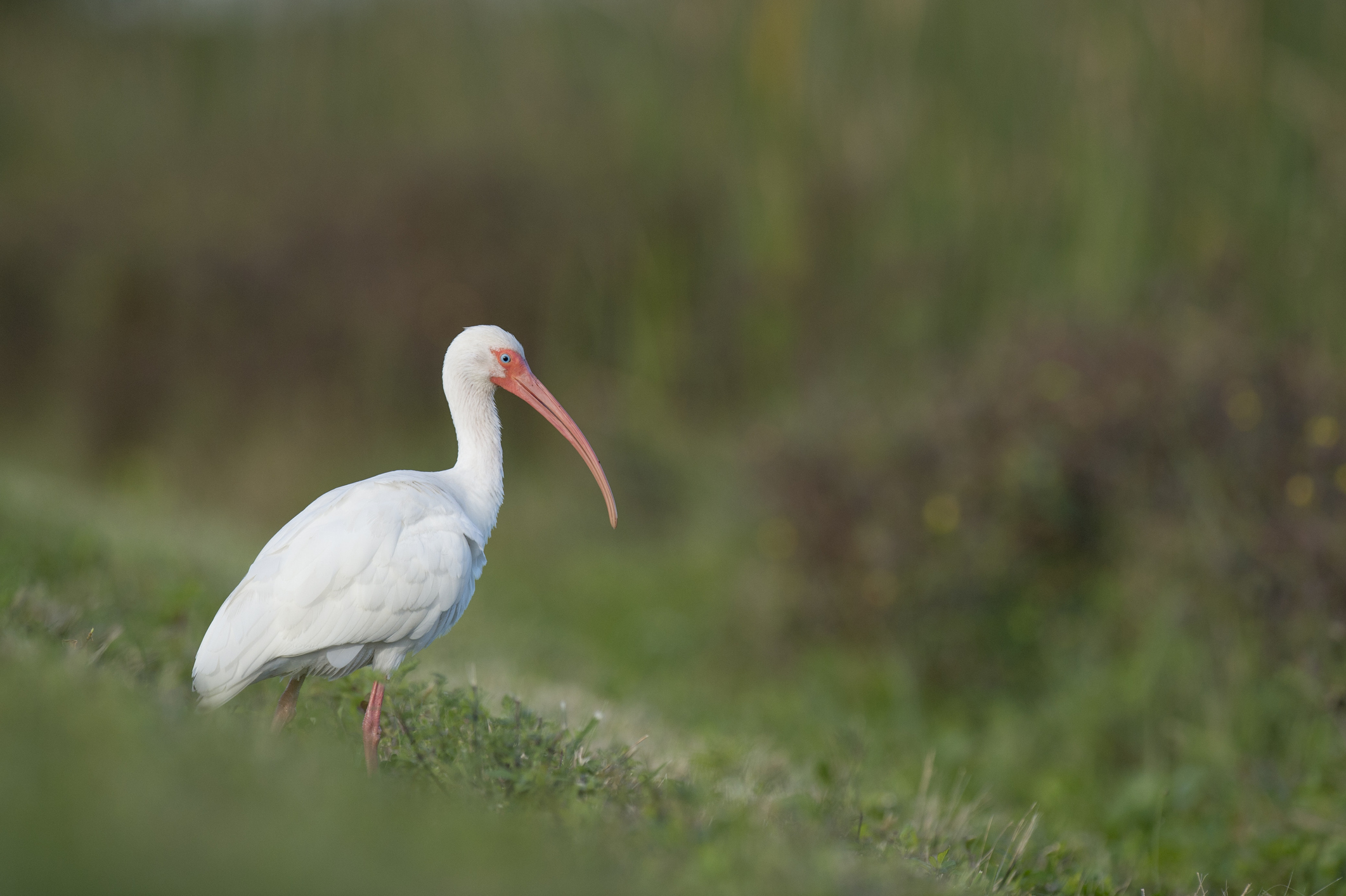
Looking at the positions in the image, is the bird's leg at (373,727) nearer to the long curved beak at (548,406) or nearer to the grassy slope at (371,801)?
the grassy slope at (371,801)

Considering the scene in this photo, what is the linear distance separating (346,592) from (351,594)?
0.5 inches

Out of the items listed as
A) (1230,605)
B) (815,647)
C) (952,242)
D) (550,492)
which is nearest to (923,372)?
(952,242)

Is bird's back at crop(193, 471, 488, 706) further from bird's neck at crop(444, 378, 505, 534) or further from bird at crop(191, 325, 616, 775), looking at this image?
bird's neck at crop(444, 378, 505, 534)

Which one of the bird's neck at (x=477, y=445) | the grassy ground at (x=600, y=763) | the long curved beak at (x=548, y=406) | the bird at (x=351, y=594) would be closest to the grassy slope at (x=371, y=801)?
the grassy ground at (x=600, y=763)

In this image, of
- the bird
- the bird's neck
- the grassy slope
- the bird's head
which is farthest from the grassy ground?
the bird's head

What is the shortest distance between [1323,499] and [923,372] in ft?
9.68

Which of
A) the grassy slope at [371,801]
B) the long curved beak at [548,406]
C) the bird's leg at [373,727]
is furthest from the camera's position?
the long curved beak at [548,406]

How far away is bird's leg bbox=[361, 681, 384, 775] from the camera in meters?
2.92

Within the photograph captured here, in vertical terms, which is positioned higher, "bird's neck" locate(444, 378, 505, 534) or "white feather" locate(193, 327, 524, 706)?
"bird's neck" locate(444, 378, 505, 534)

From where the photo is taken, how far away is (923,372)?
7973 millimetres

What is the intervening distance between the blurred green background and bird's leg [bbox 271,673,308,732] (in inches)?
3.9

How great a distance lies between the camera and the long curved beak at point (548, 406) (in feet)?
12.7

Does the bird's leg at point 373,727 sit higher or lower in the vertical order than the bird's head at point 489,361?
lower

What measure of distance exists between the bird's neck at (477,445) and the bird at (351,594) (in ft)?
0.55
